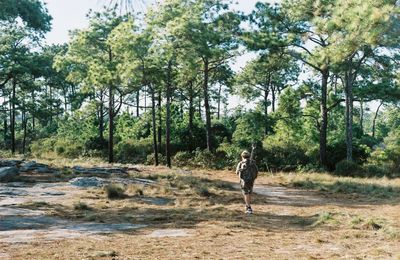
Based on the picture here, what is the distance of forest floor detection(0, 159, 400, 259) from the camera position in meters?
7.77

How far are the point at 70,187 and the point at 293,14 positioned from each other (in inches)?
624

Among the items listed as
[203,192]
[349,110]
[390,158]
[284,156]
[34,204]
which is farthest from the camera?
[284,156]

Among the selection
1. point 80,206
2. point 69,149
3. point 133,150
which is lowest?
point 80,206

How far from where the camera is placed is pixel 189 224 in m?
10.7

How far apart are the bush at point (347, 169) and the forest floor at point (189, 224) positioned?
8823mm

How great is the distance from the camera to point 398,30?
8.76 meters

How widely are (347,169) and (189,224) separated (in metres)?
19.1

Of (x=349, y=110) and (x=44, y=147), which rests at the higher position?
(x=349, y=110)

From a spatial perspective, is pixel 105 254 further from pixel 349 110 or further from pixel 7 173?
pixel 349 110

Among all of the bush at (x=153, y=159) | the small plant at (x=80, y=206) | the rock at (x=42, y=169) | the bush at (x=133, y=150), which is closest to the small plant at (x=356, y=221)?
the small plant at (x=80, y=206)

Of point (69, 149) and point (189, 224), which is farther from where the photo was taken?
point (69, 149)

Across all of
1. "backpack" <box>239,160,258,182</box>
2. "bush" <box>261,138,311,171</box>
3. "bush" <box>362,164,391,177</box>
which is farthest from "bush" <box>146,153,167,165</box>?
"backpack" <box>239,160,258,182</box>

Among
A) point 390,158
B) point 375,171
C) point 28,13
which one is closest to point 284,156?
point 375,171

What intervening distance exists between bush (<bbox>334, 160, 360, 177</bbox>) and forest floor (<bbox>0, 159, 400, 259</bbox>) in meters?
8.82
